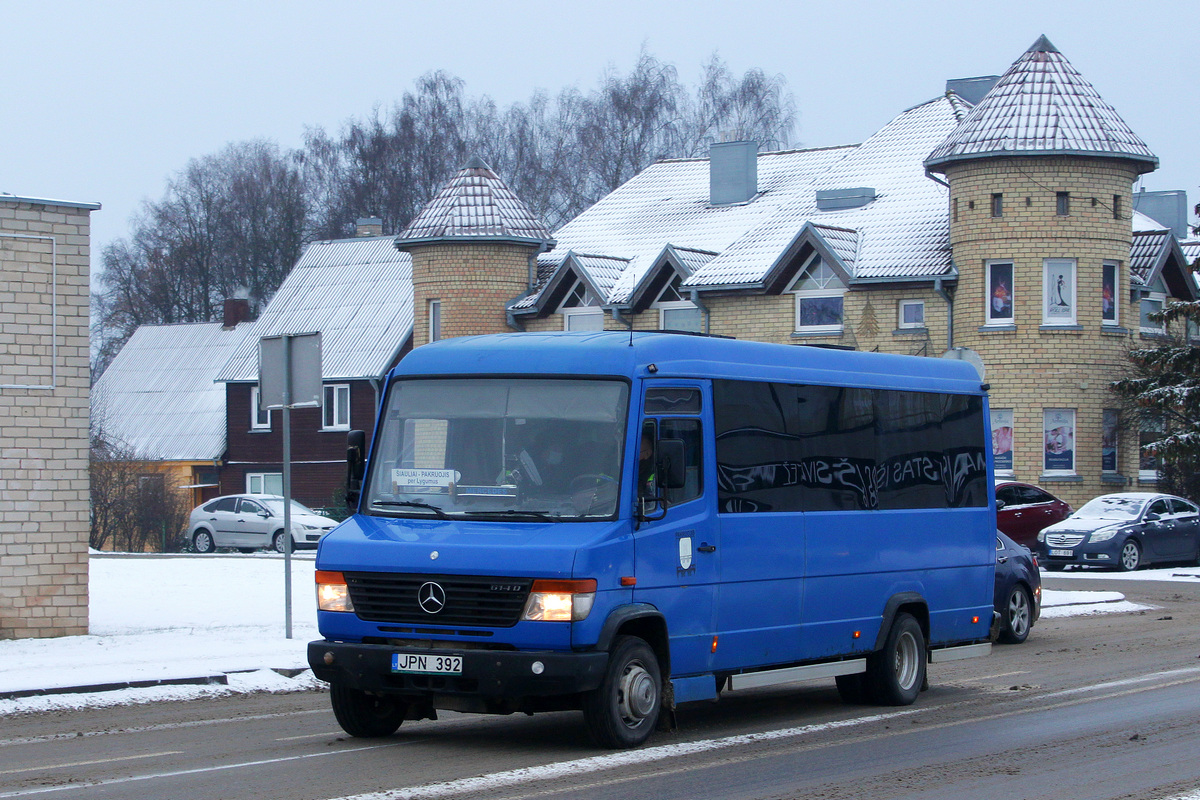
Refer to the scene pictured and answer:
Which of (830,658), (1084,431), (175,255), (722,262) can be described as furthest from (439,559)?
(175,255)

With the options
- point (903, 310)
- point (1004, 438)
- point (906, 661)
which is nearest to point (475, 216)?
point (903, 310)

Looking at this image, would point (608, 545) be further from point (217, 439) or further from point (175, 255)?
point (175, 255)

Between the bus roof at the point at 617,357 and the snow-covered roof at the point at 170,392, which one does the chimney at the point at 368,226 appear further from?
the bus roof at the point at 617,357

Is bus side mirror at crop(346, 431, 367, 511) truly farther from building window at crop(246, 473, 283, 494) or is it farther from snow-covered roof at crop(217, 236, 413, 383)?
building window at crop(246, 473, 283, 494)

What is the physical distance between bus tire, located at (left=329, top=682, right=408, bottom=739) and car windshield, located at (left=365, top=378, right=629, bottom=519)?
123 centimetres

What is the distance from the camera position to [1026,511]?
34.4m

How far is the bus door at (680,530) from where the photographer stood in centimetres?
1031

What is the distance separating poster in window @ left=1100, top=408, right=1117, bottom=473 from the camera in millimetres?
39312

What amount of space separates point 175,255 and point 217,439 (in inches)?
809

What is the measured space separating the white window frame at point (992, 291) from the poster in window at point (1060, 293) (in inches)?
30.6

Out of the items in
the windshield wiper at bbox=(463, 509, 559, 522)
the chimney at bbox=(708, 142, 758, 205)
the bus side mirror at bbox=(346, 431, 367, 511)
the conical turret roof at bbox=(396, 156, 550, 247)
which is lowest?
the windshield wiper at bbox=(463, 509, 559, 522)

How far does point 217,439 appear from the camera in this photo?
62.1 m

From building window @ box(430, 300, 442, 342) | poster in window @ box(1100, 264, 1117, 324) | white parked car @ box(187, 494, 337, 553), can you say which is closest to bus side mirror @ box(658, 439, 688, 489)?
poster in window @ box(1100, 264, 1117, 324)

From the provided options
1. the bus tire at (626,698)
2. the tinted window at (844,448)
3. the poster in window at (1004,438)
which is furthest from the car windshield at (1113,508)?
the bus tire at (626,698)
